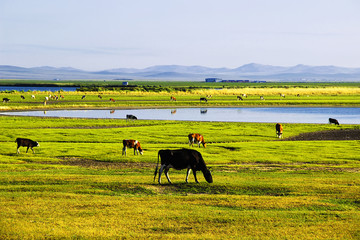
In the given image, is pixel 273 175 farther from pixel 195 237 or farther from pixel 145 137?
pixel 145 137

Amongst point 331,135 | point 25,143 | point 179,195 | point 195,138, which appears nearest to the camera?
point 179,195

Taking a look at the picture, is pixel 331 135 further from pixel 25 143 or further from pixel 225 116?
pixel 25 143

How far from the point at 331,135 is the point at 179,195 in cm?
3633

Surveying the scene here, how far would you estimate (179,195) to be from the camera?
66.2ft

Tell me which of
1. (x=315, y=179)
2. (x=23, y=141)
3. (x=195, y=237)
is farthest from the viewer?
(x=23, y=141)

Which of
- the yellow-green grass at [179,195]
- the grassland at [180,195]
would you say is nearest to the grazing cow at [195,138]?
the grassland at [180,195]

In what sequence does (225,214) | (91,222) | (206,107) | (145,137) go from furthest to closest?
(206,107)
(145,137)
(225,214)
(91,222)

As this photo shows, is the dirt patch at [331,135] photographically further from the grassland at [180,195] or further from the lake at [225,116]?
the lake at [225,116]

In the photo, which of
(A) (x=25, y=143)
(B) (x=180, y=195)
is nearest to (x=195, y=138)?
(A) (x=25, y=143)

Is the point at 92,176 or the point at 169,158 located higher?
the point at 169,158

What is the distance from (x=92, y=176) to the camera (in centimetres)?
2456

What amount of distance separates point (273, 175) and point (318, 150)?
44.3 ft

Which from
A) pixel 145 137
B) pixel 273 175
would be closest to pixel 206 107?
pixel 145 137

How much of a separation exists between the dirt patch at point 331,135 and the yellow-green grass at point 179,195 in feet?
36.8
